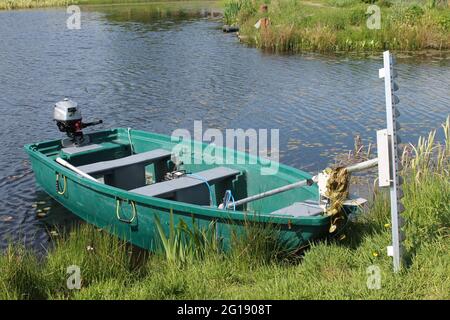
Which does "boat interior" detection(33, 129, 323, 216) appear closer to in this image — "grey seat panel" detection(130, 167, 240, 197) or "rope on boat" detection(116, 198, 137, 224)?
"grey seat panel" detection(130, 167, 240, 197)

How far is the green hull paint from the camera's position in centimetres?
712

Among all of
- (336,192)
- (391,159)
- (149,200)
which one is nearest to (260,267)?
(336,192)

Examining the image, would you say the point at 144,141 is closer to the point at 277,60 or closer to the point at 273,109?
the point at 273,109

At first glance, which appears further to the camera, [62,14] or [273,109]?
[62,14]

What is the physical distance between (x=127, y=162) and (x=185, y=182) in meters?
1.56

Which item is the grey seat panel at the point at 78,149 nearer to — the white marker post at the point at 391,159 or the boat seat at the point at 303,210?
the boat seat at the point at 303,210

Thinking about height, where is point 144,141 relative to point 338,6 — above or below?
below

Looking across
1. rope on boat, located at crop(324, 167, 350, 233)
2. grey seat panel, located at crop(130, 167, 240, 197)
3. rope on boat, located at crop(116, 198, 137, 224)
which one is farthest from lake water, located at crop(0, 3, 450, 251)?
rope on boat, located at crop(324, 167, 350, 233)

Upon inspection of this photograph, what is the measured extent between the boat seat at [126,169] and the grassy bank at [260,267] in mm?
2700

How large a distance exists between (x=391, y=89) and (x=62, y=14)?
Answer: 39.1 m

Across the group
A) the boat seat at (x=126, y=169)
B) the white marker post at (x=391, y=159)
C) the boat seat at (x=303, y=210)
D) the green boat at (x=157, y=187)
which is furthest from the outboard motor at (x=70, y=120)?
the white marker post at (x=391, y=159)

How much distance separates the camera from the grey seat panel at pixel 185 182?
8.52 metres
